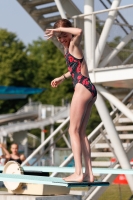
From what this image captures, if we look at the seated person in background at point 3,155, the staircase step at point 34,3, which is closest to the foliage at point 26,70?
the seated person in background at point 3,155

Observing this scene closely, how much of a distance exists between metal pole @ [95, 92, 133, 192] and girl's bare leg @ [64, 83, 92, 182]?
6.81 meters

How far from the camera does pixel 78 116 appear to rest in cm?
742

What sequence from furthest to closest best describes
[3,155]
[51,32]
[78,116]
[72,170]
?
[3,155]
[72,170]
[78,116]
[51,32]

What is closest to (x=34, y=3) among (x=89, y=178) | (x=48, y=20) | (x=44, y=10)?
(x=44, y=10)

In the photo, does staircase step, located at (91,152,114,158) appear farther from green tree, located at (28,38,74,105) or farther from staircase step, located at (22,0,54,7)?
green tree, located at (28,38,74,105)

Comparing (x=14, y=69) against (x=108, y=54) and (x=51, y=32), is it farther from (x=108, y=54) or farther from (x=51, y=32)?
(x=51, y=32)

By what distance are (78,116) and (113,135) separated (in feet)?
22.8

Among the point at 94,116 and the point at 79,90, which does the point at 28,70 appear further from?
the point at 79,90

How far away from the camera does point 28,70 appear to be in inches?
3063

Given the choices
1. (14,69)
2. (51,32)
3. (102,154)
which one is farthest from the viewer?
(14,69)

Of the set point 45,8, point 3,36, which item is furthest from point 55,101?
point 45,8

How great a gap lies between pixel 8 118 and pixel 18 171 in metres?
54.5

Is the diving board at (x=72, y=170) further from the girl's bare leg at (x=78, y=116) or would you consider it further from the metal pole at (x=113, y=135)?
the metal pole at (x=113, y=135)

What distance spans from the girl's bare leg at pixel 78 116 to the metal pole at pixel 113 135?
681cm
